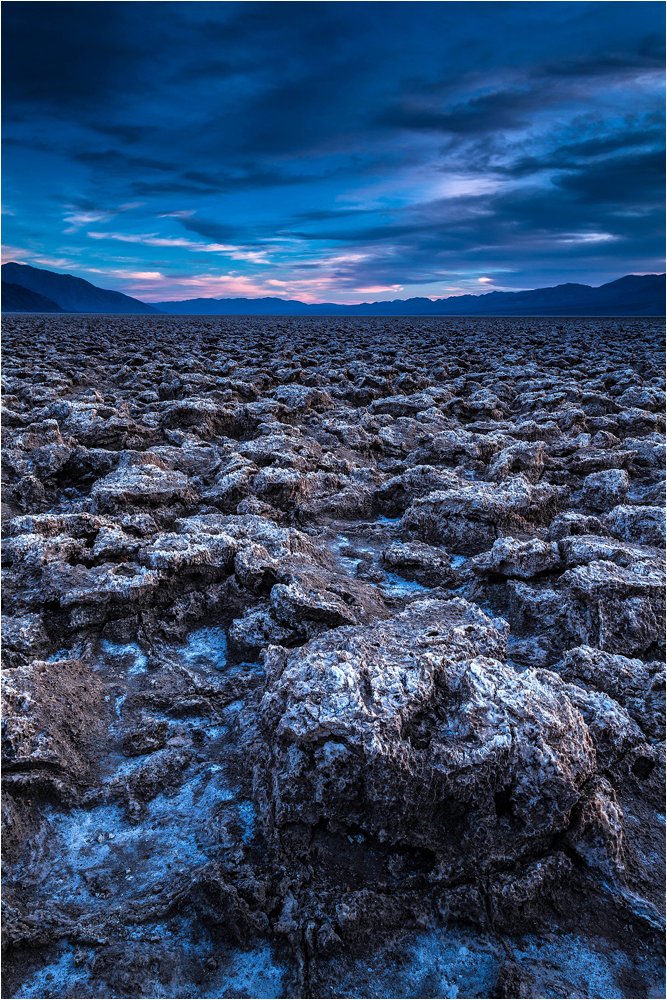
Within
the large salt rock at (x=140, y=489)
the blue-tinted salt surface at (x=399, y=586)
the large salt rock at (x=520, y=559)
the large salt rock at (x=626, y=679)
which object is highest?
the large salt rock at (x=140, y=489)

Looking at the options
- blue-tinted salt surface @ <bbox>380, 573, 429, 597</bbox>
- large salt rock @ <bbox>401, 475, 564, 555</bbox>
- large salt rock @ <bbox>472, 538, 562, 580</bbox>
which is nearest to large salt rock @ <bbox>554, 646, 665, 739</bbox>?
large salt rock @ <bbox>472, 538, 562, 580</bbox>

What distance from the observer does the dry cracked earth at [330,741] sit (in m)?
1.51

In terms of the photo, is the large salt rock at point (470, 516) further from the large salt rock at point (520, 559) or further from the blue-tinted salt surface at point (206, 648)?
the blue-tinted salt surface at point (206, 648)

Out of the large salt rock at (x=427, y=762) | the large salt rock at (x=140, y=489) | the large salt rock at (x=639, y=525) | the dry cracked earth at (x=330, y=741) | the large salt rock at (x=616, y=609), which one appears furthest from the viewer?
the large salt rock at (x=140, y=489)


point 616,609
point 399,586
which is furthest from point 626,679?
point 399,586

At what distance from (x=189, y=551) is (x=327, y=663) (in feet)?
4.93

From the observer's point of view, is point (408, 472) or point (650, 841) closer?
point (650, 841)

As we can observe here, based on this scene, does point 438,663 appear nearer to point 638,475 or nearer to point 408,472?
point 408,472

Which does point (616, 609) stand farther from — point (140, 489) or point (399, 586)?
point (140, 489)

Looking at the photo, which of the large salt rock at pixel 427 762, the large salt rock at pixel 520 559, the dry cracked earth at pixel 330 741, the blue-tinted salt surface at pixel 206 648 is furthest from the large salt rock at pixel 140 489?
the large salt rock at pixel 427 762

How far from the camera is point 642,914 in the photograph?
61.8 inches

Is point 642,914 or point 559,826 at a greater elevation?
point 559,826

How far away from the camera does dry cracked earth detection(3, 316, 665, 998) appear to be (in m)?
1.51

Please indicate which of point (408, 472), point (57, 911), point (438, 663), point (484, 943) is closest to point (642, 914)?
point (484, 943)
